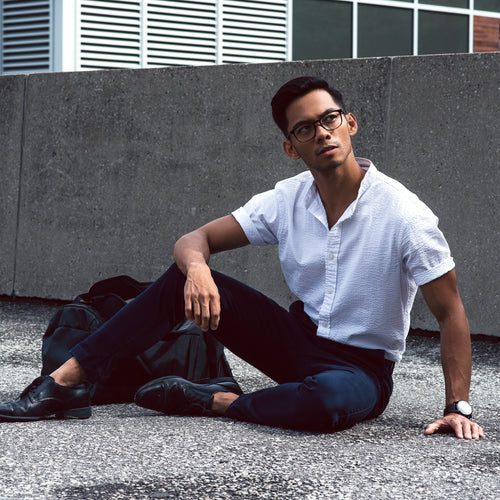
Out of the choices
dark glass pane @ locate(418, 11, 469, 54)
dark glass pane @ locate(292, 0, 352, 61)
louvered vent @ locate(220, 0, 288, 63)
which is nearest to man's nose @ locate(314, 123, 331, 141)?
louvered vent @ locate(220, 0, 288, 63)

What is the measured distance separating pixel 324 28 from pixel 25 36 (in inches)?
167

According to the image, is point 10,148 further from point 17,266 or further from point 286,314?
point 286,314

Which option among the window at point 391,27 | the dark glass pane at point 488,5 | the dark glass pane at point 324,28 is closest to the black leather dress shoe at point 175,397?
the window at point 391,27

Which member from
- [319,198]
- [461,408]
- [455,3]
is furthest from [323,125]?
[455,3]

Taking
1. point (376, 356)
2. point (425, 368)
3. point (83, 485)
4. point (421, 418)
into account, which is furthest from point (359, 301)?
point (425, 368)

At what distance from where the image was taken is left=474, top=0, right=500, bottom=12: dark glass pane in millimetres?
15656

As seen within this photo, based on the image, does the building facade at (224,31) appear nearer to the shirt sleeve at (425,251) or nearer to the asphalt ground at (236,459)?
the asphalt ground at (236,459)

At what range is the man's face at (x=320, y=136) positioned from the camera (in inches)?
145

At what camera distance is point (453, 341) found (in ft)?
11.6

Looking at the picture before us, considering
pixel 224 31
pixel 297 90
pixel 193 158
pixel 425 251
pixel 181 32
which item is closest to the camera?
pixel 425 251

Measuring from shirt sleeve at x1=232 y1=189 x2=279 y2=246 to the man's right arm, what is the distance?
5 cm

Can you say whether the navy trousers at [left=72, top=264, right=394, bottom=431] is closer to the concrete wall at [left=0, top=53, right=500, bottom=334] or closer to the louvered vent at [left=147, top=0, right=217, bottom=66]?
the concrete wall at [left=0, top=53, right=500, bottom=334]

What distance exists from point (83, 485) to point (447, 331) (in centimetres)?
138

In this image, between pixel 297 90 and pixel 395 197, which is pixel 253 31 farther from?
pixel 395 197
